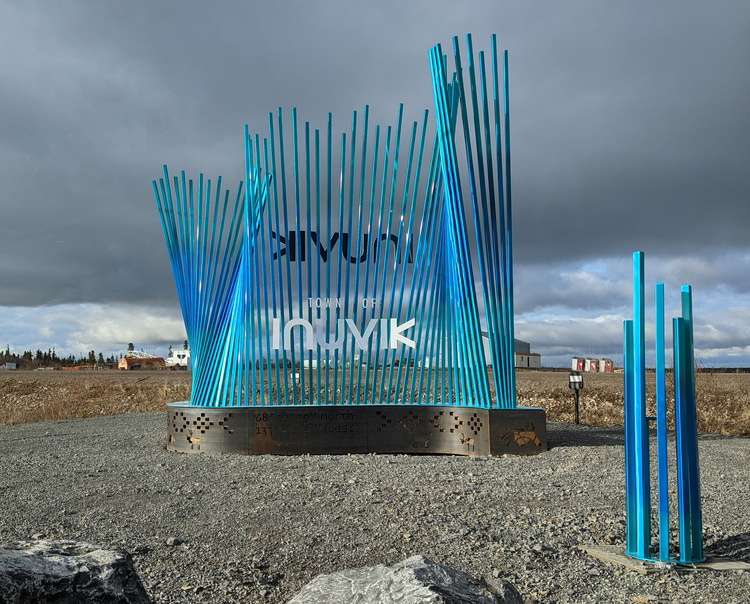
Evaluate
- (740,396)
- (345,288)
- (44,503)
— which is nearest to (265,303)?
(345,288)

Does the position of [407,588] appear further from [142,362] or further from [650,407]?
[142,362]

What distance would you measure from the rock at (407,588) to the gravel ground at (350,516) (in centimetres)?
116

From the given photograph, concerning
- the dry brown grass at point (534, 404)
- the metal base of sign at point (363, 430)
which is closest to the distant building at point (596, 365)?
the dry brown grass at point (534, 404)

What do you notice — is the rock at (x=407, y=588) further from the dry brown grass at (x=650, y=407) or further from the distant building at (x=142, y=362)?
the distant building at (x=142, y=362)

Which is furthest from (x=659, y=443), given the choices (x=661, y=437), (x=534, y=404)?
(x=534, y=404)

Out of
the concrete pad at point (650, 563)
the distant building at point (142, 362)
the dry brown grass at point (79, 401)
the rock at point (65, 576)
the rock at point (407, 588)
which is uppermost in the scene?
the distant building at point (142, 362)

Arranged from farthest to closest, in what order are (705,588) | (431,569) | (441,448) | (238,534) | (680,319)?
(441,448) < (238,534) < (680,319) < (705,588) < (431,569)

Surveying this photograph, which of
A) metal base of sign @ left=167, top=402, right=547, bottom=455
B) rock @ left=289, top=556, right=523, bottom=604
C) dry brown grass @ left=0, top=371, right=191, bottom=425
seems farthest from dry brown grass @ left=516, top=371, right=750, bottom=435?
rock @ left=289, top=556, right=523, bottom=604

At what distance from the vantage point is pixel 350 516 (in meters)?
5.04

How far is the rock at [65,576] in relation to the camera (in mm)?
2109

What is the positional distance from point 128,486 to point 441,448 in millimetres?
3933

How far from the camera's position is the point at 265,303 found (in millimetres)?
8594

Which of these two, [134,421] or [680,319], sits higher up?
[680,319]

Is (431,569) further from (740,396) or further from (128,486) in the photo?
(740,396)
